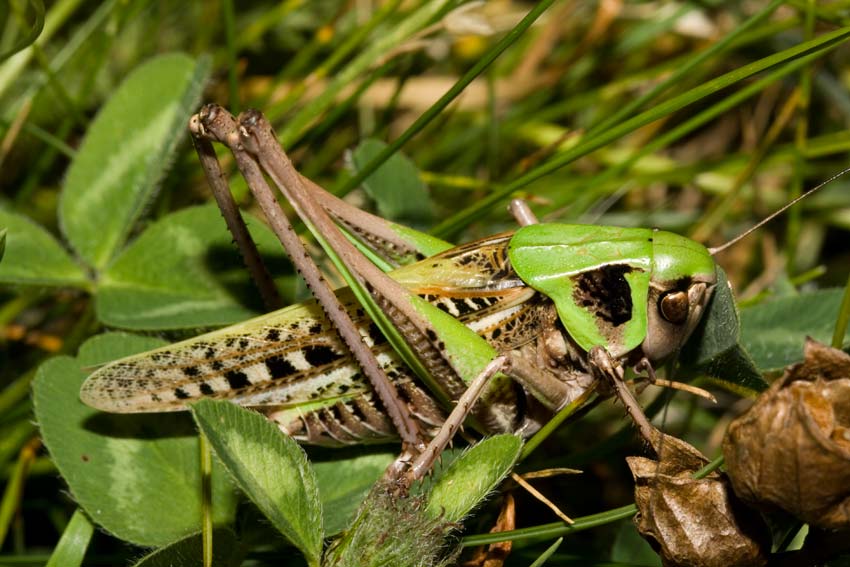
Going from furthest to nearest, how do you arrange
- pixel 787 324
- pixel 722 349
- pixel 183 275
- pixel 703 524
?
pixel 183 275
pixel 787 324
pixel 722 349
pixel 703 524

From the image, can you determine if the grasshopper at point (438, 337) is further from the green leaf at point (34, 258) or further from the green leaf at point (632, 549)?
the green leaf at point (34, 258)

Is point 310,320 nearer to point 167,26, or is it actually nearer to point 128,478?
point 128,478

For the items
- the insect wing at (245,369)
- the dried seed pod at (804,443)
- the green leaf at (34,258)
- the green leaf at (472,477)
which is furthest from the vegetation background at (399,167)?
the dried seed pod at (804,443)

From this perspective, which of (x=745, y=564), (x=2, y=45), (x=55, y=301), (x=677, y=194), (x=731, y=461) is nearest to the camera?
(x=731, y=461)

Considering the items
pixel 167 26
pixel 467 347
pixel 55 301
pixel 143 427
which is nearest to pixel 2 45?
pixel 167 26

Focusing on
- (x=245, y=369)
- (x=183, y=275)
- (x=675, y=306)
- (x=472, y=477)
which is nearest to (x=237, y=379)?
(x=245, y=369)

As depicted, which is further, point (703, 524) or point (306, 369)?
point (306, 369)

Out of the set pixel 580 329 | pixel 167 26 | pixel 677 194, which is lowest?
pixel 677 194

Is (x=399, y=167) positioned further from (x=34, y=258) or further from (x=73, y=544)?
(x=73, y=544)
